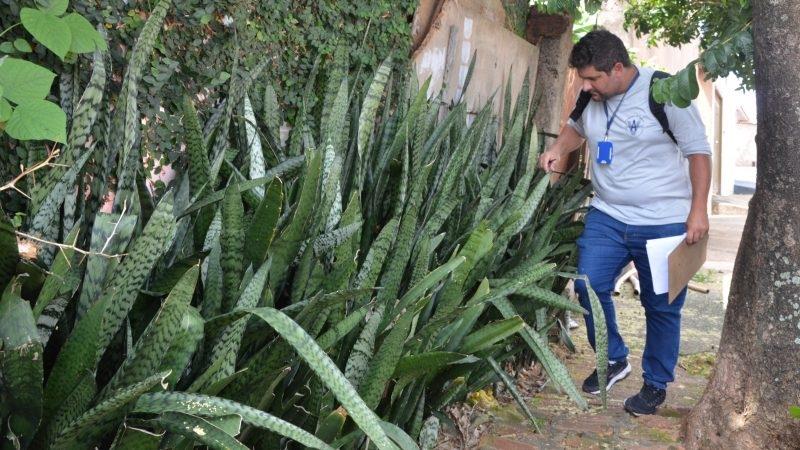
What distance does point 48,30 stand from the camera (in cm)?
180

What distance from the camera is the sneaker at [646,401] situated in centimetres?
316

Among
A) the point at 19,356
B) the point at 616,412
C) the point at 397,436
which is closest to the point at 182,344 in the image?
the point at 19,356

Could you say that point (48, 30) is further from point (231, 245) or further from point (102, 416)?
point (102, 416)

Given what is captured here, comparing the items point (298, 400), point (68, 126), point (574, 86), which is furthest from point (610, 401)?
point (574, 86)

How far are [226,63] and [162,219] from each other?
1201 mm

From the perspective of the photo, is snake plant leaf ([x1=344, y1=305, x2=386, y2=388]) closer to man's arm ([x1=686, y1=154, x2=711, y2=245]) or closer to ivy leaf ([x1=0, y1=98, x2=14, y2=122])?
ivy leaf ([x1=0, y1=98, x2=14, y2=122])

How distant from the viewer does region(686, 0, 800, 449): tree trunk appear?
2.42 m

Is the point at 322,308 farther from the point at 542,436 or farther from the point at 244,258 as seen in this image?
the point at 542,436

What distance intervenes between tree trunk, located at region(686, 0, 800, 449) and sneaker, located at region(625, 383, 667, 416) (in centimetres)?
53

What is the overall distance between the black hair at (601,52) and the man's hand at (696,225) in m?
0.64

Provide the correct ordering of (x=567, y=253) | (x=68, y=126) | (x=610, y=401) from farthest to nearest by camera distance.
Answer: (x=567, y=253) → (x=610, y=401) → (x=68, y=126)

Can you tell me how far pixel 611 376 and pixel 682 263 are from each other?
25.3 inches

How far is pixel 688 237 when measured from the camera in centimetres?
314

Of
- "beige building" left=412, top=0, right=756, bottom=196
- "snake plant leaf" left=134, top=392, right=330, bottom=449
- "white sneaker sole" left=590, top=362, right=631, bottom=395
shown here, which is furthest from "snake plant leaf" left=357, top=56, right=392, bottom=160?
"white sneaker sole" left=590, top=362, right=631, bottom=395
